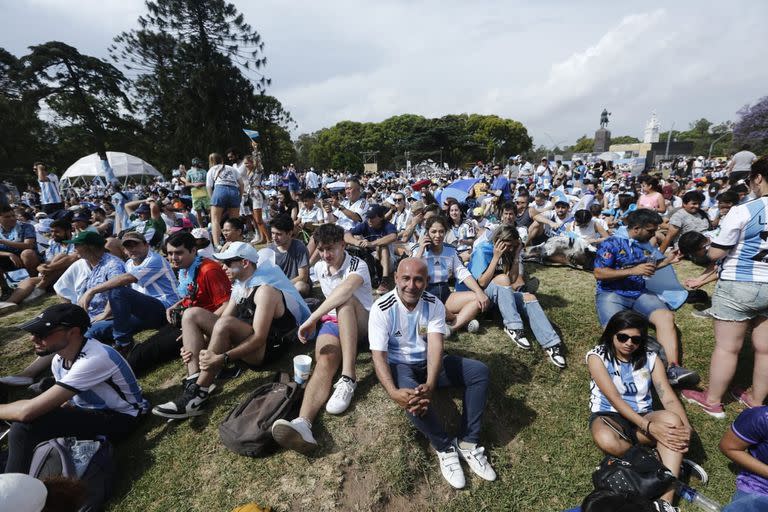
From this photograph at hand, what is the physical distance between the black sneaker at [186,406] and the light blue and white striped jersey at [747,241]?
15.6 ft

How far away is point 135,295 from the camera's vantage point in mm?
4098

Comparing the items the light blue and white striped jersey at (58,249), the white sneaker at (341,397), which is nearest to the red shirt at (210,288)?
the white sneaker at (341,397)

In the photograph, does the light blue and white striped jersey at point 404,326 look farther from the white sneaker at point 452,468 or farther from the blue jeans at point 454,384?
the white sneaker at point 452,468

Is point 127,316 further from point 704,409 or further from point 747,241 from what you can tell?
point 747,241

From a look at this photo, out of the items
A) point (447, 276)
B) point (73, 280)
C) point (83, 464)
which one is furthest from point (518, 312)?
point (73, 280)

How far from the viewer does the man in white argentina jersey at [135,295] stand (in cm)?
404

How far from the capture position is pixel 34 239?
700 centimetres

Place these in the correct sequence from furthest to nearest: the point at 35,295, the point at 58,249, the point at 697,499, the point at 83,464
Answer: the point at 35,295 < the point at 58,249 < the point at 83,464 < the point at 697,499

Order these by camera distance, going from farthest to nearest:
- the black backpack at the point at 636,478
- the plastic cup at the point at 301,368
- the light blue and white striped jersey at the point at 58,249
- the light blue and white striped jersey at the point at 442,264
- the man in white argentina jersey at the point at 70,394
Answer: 1. the light blue and white striped jersey at the point at 58,249
2. the light blue and white striped jersey at the point at 442,264
3. the plastic cup at the point at 301,368
4. the man in white argentina jersey at the point at 70,394
5. the black backpack at the point at 636,478

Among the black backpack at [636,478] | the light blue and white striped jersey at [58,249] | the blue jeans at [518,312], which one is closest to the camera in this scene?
the black backpack at [636,478]

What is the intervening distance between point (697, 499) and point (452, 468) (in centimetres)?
169

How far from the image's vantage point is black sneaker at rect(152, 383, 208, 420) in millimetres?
2938

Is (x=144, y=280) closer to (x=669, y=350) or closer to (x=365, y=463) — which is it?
(x=365, y=463)

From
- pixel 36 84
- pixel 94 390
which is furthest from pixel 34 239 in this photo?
pixel 36 84
